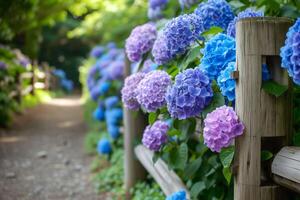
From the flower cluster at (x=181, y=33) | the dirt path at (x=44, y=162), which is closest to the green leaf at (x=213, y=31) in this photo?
the flower cluster at (x=181, y=33)

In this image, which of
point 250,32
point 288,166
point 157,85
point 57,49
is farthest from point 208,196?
point 57,49

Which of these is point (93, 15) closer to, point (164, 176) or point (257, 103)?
point (164, 176)

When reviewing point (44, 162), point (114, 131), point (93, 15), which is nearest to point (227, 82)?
point (114, 131)

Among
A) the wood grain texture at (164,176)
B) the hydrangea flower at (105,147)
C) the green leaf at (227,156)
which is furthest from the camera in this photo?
the hydrangea flower at (105,147)

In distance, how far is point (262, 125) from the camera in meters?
1.57

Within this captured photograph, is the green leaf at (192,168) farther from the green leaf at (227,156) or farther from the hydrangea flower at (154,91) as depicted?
the green leaf at (227,156)

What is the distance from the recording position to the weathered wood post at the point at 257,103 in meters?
1.53

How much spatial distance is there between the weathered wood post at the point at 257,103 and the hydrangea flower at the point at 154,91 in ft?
1.49

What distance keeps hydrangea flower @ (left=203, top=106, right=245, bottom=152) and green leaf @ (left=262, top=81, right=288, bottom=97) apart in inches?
6.1

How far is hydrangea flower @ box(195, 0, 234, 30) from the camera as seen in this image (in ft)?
6.57

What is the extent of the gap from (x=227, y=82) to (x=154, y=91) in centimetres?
42

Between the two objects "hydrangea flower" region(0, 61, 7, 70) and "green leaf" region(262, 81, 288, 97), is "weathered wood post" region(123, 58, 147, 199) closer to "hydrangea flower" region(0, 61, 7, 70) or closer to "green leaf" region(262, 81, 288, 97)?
"green leaf" region(262, 81, 288, 97)

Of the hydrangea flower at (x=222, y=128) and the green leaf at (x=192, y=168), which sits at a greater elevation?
the hydrangea flower at (x=222, y=128)

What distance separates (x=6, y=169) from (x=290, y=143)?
13.8 feet
